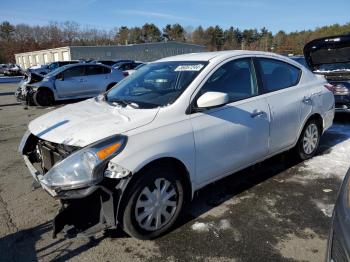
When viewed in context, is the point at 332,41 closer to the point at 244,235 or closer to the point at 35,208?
the point at 244,235

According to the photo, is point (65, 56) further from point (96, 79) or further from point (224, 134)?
point (224, 134)

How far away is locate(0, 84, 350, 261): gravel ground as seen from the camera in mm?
3080

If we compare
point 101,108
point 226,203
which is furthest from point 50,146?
point 226,203

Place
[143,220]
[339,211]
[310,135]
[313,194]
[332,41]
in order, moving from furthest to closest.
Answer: [332,41] → [310,135] → [313,194] → [143,220] → [339,211]

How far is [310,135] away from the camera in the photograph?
522cm

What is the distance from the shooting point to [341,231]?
1.91 m

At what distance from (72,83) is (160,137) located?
11628mm

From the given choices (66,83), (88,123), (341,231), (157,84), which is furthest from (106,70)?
(341,231)

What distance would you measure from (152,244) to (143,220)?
25cm

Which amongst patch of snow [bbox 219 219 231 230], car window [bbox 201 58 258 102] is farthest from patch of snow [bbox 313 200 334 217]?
car window [bbox 201 58 258 102]

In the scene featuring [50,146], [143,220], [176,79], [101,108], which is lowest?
Answer: [143,220]

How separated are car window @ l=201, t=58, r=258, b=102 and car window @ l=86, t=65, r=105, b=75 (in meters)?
11.3

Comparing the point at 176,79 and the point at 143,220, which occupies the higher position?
the point at 176,79

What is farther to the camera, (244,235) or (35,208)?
(35,208)
